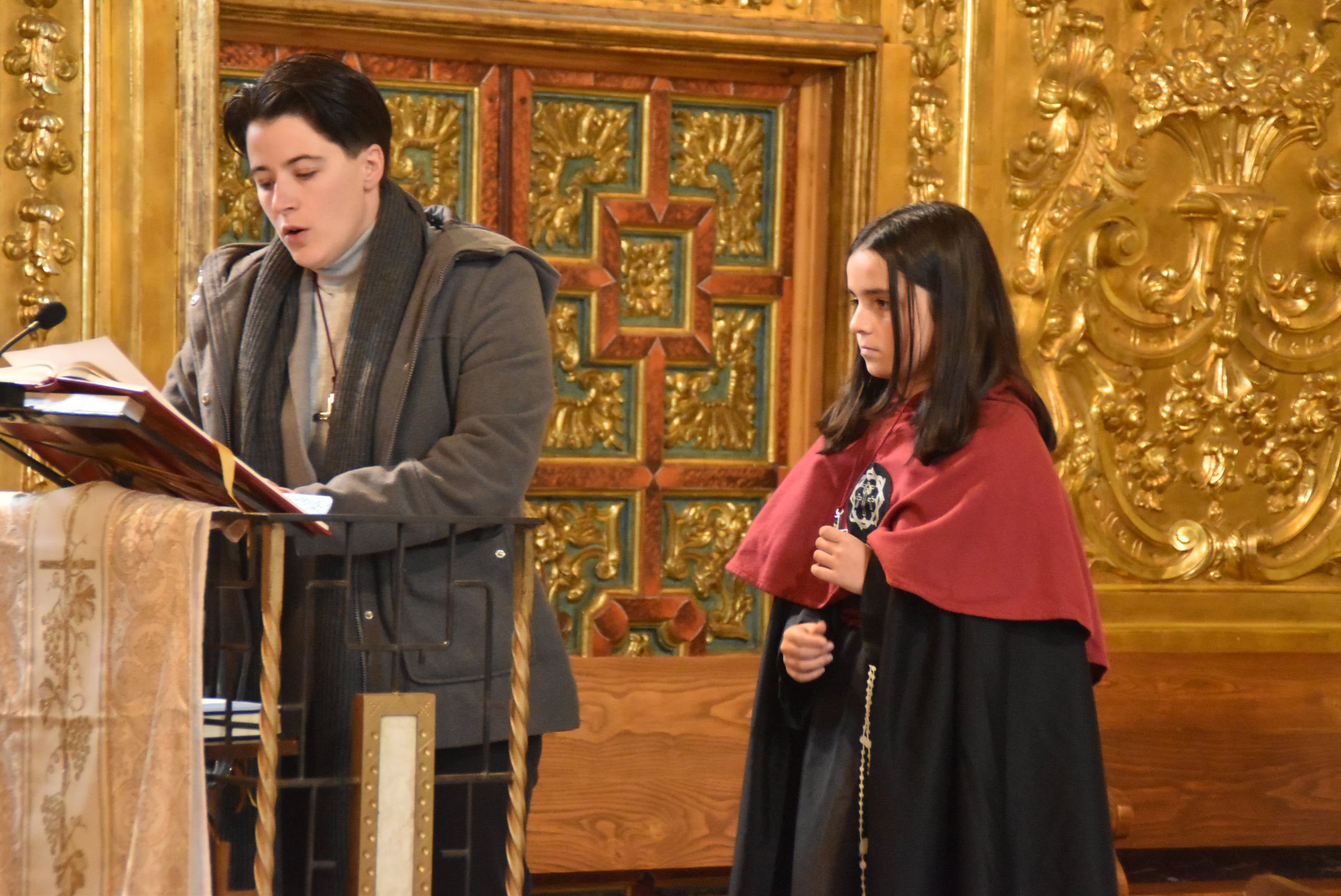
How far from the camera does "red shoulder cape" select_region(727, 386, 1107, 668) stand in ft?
7.27

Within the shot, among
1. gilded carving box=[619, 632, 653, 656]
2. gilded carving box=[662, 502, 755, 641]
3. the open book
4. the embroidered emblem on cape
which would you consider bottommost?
gilded carving box=[619, 632, 653, 656]

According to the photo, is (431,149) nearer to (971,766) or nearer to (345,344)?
(345,344)

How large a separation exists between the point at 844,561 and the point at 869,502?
14 cm

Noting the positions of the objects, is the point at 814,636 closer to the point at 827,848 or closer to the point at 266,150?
the point at 827,848

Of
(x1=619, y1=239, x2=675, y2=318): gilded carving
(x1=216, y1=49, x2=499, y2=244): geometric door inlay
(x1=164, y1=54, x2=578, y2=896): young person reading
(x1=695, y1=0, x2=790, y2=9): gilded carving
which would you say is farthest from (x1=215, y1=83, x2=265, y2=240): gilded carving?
(x1=164, y1=54, x2=578, y2=896): young person reading

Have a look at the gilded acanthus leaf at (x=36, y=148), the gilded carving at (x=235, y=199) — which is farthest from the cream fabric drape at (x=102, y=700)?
the gilded carving at (x=235, y=199)

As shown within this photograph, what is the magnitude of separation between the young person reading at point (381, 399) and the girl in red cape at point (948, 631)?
1.45 feet

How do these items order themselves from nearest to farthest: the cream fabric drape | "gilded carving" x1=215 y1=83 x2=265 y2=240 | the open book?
the open book < the cream fabric drape < "gilded carving" x1=215 y1=83 x2=265 y2=240

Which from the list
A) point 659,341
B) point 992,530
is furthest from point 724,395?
point 992,530

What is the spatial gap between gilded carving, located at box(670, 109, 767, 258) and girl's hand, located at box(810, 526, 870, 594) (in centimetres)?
187

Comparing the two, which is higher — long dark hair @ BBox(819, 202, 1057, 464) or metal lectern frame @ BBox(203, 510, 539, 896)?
long dark hair @ BBox(819, 202, 1057, 464)

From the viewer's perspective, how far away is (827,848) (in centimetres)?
230

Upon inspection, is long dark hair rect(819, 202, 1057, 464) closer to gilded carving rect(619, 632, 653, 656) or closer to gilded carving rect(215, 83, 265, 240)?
gilded carving rect(619, 632, 653, 656)

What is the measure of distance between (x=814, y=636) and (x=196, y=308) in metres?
1.08
